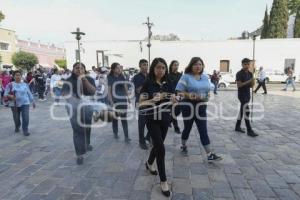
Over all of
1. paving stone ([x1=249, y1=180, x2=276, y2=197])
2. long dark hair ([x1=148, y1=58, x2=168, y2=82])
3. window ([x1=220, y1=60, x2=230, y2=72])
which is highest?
window ([x1=220, y1=60, x2=230, y2=72])

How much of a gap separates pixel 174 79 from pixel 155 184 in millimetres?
2765

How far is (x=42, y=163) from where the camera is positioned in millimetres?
4734

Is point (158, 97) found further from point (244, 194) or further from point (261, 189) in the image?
point (261, 189)

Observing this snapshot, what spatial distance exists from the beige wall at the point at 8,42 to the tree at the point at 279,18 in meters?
37.5

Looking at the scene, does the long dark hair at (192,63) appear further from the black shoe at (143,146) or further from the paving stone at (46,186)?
the paving stone at (46,186)

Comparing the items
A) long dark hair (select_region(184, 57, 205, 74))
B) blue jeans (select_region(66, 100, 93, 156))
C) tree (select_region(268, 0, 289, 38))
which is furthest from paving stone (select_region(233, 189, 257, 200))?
tree (select_region(268, 0, 289, 38))

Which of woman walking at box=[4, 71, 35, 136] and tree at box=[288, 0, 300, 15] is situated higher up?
tree at box=[288, 0, 300, 15]

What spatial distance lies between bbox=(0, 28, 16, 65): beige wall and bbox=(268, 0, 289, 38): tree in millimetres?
37473

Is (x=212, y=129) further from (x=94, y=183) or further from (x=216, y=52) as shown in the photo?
(x=216, y=52)

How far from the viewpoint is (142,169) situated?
4.39 metres

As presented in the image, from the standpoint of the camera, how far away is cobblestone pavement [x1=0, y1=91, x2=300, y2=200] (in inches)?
142

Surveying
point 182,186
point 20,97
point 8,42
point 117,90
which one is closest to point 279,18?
point 117,90

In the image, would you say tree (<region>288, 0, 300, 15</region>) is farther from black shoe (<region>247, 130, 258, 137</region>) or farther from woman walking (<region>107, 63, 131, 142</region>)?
woman walking (<region>107, 63, 131, 142</region>)

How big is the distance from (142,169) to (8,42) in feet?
143
